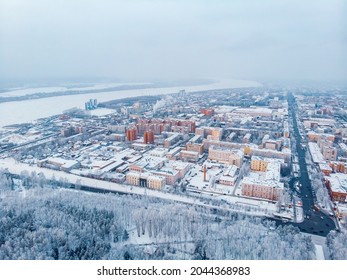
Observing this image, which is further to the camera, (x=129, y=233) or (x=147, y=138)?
(x=147, y=138)

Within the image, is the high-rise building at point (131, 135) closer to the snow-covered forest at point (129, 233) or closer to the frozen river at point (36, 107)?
the snow-covered forest at point (129, 233)

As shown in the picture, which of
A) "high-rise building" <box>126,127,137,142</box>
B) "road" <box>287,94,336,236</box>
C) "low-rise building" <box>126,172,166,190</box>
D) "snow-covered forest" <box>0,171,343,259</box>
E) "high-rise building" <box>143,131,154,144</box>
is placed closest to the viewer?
"snow-covered forest" <box>0,171,343,259</box>

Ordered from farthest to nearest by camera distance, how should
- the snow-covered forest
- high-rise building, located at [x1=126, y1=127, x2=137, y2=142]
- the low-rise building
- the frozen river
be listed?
the frozen river, high-rise building, located at [x1=126, y1=127, x2=137, y2=142], the low-rise building, the snow-covered forest

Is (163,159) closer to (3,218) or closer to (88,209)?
(88,209)

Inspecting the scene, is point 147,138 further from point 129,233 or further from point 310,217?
point 310,217

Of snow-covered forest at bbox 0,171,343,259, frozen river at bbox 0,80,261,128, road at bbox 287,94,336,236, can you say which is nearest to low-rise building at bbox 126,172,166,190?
snow-covered forest at bbox 0,171,343,259

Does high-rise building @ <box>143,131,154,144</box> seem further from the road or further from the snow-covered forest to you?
the road

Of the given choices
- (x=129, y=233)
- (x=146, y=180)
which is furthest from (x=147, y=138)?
(x=129, y=233)

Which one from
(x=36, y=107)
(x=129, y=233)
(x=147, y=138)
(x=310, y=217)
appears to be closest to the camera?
(x=129, y=233)
